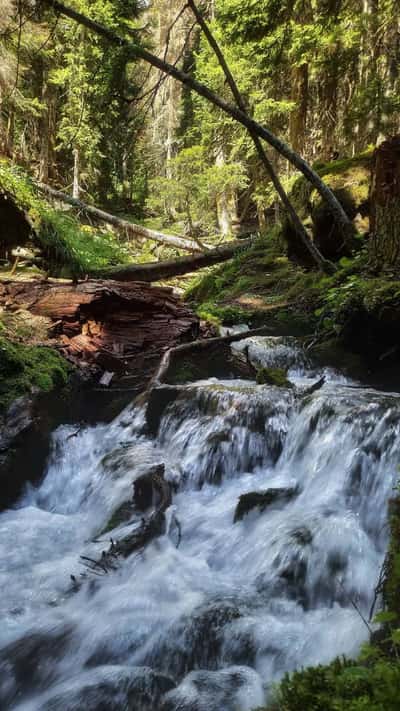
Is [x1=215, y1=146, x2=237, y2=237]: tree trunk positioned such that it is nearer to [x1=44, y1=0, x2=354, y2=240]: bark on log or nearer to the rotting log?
[x1=44, y1=0, x2=354, y2=240]: bark on log

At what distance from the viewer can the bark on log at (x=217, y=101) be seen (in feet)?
26.5

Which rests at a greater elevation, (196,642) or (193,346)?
(193,346)

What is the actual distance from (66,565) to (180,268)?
34.1ft

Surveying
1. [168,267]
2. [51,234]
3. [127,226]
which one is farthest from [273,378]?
[127,226]

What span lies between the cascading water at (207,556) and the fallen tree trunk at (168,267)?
6977mm

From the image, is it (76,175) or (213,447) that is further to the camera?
A: (76,175)

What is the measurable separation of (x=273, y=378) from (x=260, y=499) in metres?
2.11

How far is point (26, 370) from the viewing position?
685 centimetres

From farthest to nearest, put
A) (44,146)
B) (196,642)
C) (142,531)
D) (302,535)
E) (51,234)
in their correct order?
1. (44,146)
2. (51,234)
3. (142,531)
4. (302,535)
5. (196,642)

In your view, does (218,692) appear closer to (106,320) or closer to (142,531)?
(142,531)

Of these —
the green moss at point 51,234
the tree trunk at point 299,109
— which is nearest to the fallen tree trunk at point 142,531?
the green moss at point 51,234

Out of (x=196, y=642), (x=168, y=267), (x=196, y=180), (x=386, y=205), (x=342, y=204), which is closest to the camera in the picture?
(x=196, y=642)

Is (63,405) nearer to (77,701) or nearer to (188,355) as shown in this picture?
(188,355)

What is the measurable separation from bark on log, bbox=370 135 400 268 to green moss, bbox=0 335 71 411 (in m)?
4.89
